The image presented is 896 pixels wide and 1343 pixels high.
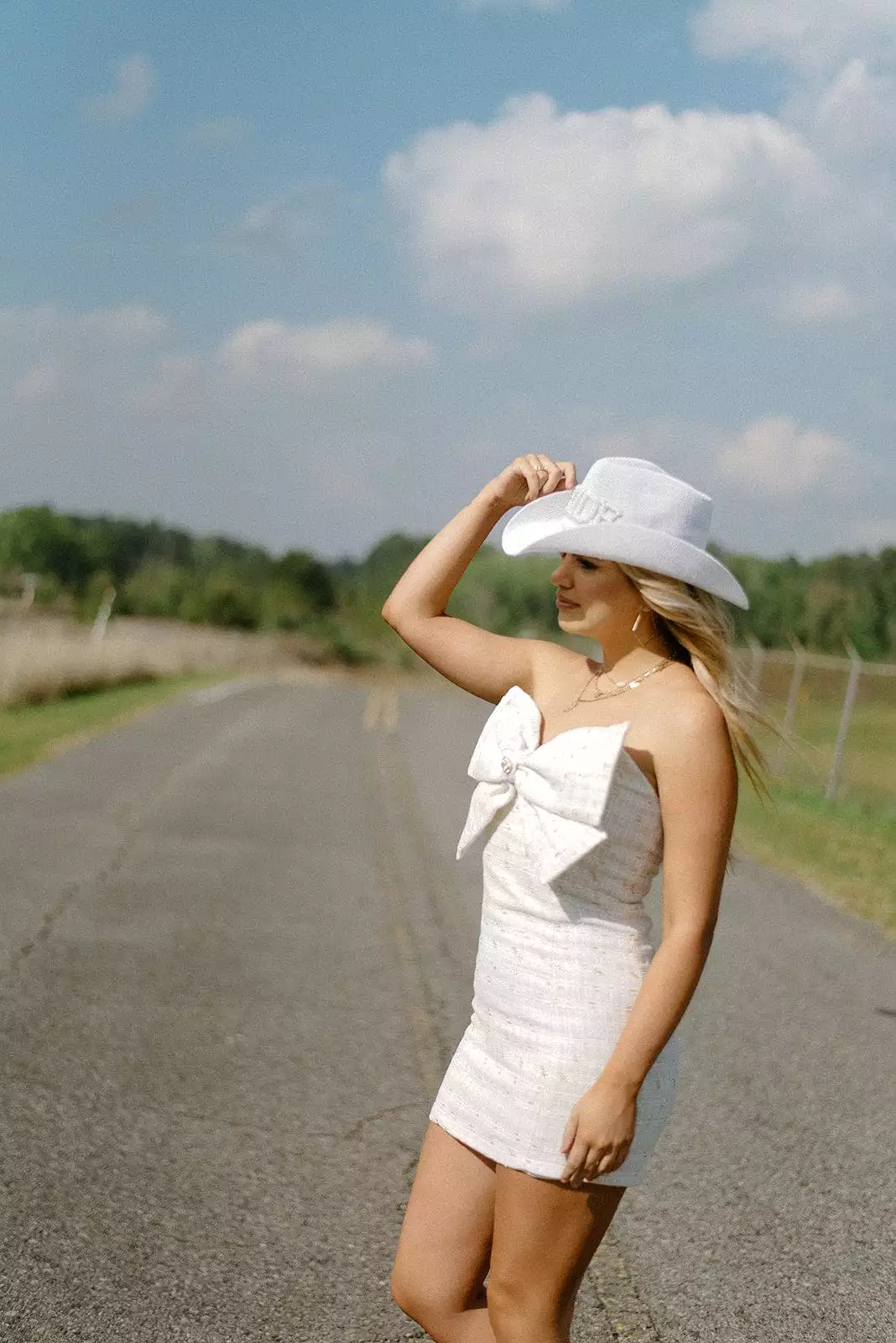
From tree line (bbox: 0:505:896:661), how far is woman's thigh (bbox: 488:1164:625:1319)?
3.58 feet

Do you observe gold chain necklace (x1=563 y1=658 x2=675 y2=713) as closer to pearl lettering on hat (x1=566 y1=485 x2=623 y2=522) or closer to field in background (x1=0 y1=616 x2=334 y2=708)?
pearl lettering on hat (x1=566 y1=485 x2=623 y2=522)

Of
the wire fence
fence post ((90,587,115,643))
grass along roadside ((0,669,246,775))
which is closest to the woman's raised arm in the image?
the wire fence

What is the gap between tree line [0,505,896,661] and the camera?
2102cm

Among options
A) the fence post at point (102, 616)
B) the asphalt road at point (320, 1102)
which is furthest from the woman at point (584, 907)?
the fence post at point (102, 616)

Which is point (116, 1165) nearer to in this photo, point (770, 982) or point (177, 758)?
point (770, 982)

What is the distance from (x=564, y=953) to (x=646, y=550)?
0.71m

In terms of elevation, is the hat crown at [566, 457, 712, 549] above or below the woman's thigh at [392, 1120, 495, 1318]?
above

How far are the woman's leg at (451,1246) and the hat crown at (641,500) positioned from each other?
115 centimetres

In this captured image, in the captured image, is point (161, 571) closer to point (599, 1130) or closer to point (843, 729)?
point (843, 729)

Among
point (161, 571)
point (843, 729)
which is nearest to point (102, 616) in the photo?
point (161, 571)

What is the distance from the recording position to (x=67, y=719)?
889 inches

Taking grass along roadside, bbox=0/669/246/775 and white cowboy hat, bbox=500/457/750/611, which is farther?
grass along roadside, bbox=0/669/246/775

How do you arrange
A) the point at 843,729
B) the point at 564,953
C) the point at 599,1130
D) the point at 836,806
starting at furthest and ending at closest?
the point at 843,729 → the point at 836,806 → the point at 564,953 → the point at 599,1130

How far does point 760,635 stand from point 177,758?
1031cm
